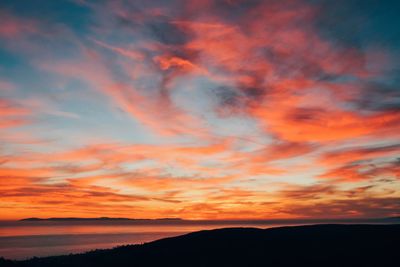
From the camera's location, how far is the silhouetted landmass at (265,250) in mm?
30141

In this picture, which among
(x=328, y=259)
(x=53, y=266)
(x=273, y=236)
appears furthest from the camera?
(x=273, y=236)

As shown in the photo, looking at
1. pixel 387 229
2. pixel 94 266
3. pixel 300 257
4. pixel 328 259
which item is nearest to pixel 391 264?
pixel 328 259

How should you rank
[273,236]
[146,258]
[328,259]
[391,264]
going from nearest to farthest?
1. [391,264]
2. [328,259]
3. [146,258]
4. [273,236]

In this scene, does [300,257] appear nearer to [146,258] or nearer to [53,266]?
[146,258]

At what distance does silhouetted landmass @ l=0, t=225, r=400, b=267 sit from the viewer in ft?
98.9

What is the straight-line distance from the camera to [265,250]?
109 ft

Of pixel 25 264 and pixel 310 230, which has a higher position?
pixel 310 230

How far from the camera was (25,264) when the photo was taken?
3319 cm

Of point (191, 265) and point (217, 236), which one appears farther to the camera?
point (217, 236)

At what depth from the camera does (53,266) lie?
105 feet

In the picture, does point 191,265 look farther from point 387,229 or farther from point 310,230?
point 387,229

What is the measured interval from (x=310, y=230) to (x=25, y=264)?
25.5 meters

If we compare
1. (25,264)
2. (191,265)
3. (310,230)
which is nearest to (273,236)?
(310,230)

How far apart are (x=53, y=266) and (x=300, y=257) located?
19454 mm
